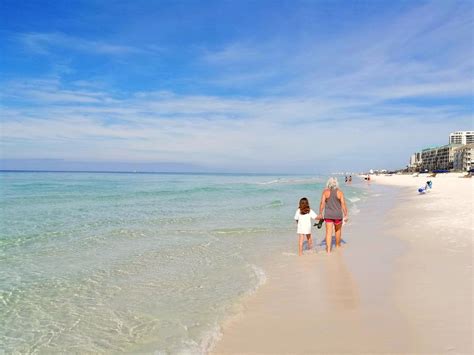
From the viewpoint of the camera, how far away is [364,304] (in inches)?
199

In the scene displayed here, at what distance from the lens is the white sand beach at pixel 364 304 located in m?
3.96

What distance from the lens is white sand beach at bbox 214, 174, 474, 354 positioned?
3.96 metres

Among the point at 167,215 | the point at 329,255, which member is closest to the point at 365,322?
the point at 329,255

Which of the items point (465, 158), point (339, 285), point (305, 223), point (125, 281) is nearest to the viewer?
point (339, 285)

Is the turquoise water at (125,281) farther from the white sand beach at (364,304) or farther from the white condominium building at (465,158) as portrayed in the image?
the white condominium building at (465,158)

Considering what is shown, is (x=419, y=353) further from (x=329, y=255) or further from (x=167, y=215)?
(x=167, y=215)

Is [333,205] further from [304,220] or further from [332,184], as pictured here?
[304,220]

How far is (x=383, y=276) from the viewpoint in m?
6.45

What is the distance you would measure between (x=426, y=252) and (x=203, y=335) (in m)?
6.20

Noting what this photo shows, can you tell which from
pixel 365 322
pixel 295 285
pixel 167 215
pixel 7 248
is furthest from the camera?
pixel 167 215

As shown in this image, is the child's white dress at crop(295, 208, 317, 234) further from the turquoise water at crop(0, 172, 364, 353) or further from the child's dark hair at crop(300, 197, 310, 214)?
the turquoise water at crop(0, 172, 364, 353)

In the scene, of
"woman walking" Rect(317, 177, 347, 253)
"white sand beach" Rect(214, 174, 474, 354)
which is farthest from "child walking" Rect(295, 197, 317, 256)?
"white sand beach" Rect(214, 174, 474, 354)

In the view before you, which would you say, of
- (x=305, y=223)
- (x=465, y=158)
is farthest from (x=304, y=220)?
(x=465, y=158)

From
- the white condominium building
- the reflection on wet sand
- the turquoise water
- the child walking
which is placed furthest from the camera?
the white condominium building
